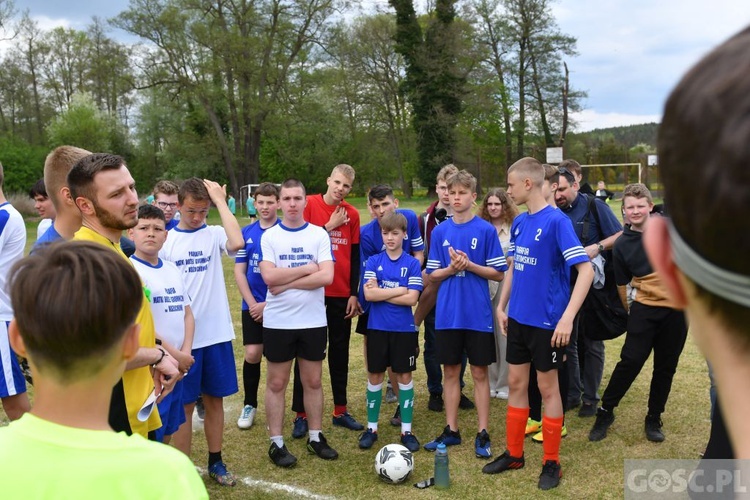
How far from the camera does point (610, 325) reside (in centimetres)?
546

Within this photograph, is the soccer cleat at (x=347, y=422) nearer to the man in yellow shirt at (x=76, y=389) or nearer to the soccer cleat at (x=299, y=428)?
the soccer cleat at (x=299, y=428)

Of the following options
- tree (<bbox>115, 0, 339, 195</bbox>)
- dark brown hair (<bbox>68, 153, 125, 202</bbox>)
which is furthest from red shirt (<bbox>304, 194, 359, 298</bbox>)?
tree (<bbox>115, 0, 339, 195</bbox>)

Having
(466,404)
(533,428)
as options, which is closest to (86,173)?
(533,428)

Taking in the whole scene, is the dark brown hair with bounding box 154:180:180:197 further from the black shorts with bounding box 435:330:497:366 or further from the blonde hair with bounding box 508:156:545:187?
the blonde hair with bounding box 508:156:545:187

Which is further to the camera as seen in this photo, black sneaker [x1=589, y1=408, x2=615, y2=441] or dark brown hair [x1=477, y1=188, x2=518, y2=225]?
dark brown hair [x1=477, y1=188, x2=518, y2=225]

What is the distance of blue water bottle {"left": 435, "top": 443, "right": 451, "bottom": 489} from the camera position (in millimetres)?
4145

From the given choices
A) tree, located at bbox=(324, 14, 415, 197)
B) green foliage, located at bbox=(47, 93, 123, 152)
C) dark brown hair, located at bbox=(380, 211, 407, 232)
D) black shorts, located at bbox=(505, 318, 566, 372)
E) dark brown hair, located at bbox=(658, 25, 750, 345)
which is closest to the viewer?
dark brown hair, located at bbox=(658, 25, 750, 345)

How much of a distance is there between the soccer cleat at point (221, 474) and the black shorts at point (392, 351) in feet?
4.59

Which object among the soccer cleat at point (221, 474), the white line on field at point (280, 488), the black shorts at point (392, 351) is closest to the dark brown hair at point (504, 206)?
the black shorts at point (392, 351)

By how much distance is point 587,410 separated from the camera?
18.3ft

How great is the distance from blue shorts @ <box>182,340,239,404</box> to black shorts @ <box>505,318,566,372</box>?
2068 millimetres

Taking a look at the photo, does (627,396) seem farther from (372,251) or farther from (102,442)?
(102,442)

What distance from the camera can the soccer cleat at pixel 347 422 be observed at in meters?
5.36

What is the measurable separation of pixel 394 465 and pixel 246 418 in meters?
1.75
